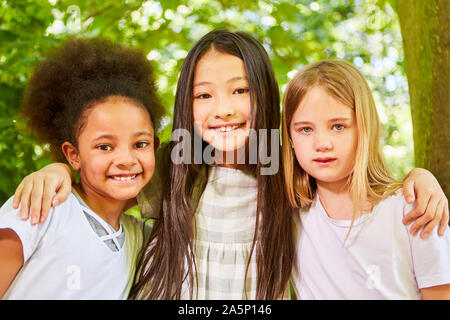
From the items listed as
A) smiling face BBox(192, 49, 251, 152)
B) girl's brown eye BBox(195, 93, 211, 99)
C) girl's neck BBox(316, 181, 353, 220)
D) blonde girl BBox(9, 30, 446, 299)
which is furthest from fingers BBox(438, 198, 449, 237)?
girl's brown eye BBox(195, 93, 211, 99)

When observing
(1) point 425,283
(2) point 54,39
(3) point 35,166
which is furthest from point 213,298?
(2) point 54,39

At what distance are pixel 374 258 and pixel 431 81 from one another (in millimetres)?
663

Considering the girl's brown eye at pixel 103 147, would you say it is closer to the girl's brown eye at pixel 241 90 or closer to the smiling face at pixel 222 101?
the smiling face at pixel 222 101

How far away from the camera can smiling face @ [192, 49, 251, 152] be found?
1.23 meters

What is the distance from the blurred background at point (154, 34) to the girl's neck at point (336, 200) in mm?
235

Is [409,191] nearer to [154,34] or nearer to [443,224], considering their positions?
[443,224]

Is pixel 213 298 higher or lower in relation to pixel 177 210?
lower

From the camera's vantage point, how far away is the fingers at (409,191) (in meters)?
1.13

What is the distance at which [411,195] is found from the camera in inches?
44.6

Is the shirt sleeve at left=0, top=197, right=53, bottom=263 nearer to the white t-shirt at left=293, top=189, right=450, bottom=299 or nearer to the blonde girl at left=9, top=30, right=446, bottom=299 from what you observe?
the blonde girl at left=9, top=30, right=446, bottom=299

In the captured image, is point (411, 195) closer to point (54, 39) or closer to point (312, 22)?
point (54, 39)

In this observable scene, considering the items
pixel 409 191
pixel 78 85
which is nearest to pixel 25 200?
pixel 78 85

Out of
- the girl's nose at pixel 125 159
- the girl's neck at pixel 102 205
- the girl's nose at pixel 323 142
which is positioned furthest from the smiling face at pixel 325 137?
the girl's neck at pixel 102 205
